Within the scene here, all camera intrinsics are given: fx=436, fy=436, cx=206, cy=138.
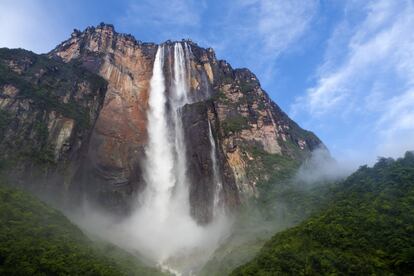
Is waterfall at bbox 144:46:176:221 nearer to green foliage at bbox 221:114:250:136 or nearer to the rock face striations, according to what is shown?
the rock face striations

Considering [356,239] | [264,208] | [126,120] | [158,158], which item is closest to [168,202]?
[158,158]

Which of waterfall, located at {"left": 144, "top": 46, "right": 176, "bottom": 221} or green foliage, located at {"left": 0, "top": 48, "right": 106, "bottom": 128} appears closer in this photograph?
green foliage, located at {"left": 0, "top": 48, "right": 106, "bottom": 128}

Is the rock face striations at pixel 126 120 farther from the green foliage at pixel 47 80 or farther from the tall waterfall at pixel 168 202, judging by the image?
the tall waterfall at pixel 168 202

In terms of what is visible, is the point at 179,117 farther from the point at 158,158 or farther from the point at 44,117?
the point at 44,117

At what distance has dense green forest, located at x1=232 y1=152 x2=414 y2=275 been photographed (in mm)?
29266

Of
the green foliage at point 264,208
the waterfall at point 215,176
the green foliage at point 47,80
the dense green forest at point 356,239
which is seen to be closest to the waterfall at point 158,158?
the waterfall at point 215,176

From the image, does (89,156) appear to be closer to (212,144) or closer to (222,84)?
(212,144)

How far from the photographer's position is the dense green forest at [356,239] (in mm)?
29266

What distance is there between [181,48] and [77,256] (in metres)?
56.4

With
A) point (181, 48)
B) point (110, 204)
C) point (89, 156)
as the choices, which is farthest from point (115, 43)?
point (110, 204)

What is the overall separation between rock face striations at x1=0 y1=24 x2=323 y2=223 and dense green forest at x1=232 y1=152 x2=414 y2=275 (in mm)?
19039

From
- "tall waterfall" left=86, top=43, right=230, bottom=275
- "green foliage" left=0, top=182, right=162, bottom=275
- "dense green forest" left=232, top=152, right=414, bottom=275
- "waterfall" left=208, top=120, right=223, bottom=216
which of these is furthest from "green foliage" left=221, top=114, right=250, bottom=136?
"green foliage" left=0, top=182, right=162, bottom=275

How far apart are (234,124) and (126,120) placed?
1645cm

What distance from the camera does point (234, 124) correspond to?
64.2m
